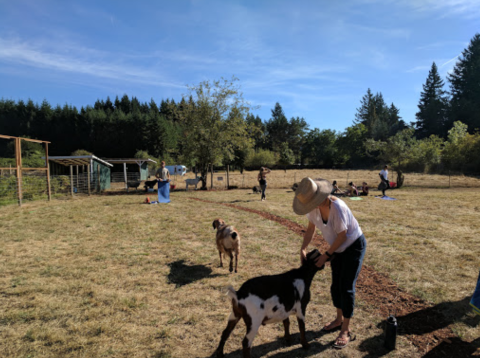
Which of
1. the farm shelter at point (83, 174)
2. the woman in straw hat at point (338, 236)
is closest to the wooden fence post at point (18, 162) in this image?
the farm shelter at point (83, 174)

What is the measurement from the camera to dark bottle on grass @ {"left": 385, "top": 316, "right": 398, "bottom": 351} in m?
2.97

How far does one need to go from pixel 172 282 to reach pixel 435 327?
13.4ft

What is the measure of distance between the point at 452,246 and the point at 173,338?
7174 millimetres

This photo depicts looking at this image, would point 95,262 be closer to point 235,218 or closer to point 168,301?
point 168,301

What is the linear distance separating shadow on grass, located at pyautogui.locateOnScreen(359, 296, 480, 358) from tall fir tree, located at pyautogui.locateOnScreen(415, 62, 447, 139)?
65.1 m

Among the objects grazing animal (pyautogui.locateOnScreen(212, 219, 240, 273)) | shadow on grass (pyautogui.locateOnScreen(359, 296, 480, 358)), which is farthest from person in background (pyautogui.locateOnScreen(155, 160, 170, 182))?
shadow on grass (pyautogui.locateOnScreen(359, 296, 480, 358))

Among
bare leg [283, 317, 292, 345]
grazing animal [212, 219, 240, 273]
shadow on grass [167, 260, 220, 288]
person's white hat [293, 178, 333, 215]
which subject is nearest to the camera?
person's white hat [293, 178, 333, 215]

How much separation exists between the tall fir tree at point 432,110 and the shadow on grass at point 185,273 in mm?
66381

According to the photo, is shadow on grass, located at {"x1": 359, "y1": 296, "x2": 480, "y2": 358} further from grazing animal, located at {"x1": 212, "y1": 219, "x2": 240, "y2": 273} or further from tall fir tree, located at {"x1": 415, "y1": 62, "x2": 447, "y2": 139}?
tall fir tree, located at {"x1": 415, "y1": 62, "x2": 447, "y2": 139}

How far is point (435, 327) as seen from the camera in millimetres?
3453

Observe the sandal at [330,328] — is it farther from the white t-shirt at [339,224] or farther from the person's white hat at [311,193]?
the person's white hat at [311,193]

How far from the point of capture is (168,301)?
411cm

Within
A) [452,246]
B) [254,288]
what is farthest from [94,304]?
[452,246]

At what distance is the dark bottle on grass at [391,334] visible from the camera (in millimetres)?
2973
